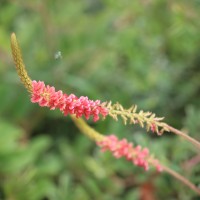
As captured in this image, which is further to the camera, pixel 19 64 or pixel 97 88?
pixel 97 88

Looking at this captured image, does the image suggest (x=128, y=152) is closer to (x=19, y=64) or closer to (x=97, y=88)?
(x=19, y=64)

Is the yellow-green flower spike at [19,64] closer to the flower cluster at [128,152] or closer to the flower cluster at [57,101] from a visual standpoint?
the flower cluster at [57,101]

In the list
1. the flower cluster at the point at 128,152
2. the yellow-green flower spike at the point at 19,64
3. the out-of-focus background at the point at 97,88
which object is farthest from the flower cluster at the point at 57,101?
the out-of-focus background at the point at 97,88

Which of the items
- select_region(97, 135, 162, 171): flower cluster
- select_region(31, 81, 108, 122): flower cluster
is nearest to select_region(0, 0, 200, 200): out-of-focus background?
select_region(97, 135, 162, 171): flower cluster

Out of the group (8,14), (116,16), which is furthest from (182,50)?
(8,14)

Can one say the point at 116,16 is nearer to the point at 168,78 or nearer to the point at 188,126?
the point at 168,78

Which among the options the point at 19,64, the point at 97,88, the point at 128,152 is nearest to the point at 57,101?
the point at 19,64

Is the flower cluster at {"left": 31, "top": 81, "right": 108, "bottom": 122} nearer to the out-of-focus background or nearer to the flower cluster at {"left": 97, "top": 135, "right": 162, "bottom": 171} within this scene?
the flower cluster at {"left": 97, "top": 135, "right": 162, "bottom": 171}

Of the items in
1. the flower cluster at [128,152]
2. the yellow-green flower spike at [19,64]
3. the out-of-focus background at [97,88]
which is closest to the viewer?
the yellow-green flower spike at [19,64]
